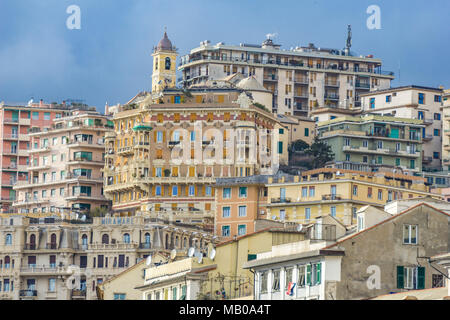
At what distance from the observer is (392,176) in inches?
6004

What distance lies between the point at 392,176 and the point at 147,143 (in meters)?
32.5

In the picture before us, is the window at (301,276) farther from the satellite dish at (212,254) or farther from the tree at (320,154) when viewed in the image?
the tree at (320,154)

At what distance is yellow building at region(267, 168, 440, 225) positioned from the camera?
5522 inches

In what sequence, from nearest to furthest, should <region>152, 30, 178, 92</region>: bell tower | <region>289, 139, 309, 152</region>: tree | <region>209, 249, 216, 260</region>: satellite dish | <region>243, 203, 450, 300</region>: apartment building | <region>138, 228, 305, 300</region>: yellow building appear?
<region>243, 203, 450, 300</region>: apartment building, <region>138, 228, 305, 300</region>: yellow building, <region>209, 249, 216, 260</region>: satellite dish, <region>289, 139, 309, 152</region>: tree, <region>152, 30, 178, 92</region>: bell tower

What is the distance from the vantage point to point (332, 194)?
5571 inches

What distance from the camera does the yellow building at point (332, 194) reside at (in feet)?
460

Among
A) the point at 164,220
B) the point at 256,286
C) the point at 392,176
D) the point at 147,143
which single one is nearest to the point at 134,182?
the point at 147,143

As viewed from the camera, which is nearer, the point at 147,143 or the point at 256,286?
the point at 256,286

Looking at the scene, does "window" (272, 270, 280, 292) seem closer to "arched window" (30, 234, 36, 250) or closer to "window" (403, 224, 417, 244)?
"window" (403, 224, 417, 244)

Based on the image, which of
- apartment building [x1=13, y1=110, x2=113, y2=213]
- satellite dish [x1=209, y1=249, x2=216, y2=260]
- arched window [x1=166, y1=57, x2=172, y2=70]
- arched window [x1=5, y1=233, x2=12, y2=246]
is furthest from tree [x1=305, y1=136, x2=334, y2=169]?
satellite dish [x1=209, y1=249, x2=216, y2=260]

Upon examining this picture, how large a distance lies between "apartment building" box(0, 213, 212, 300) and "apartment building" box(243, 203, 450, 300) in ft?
239

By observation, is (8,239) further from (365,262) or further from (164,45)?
(365,262)

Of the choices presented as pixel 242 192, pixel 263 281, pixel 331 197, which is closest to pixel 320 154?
pixel 242 192

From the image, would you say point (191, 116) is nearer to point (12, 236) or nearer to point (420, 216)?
point (12, 236)
